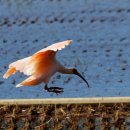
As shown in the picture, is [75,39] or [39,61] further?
[75,39]

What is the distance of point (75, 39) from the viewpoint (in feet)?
37.8

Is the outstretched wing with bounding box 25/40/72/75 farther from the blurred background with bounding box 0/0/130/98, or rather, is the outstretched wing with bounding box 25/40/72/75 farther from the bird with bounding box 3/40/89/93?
the blurred background with bounding box 0/0/130/98

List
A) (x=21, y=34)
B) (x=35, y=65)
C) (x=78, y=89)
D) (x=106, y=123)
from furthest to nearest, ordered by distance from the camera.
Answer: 1. (x=21, y=34)
2. (x=78, y=89)
3. (x=35, y=65)
4. (x=106, y=123)

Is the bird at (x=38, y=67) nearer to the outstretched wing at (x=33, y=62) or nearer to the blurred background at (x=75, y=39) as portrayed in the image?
the outstretched wing at (x=33, y=62)

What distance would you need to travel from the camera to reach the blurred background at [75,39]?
27.1 ft

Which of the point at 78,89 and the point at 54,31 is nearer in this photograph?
the point at 78,89

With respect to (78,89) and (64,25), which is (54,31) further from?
(78,89)

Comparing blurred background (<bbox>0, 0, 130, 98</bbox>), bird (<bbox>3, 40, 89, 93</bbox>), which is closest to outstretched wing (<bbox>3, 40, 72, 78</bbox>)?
bird (<bbox>3, 40, 89, 93</bbox>)

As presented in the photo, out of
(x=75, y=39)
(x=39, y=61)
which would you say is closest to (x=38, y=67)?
(x=39, y=61)

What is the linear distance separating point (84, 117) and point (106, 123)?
158mm

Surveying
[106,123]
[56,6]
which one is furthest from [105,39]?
[106,123]

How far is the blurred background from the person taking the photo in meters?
8.26

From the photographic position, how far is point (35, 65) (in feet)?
17.6

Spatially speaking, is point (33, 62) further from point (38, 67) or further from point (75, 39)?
point (75, 39)
